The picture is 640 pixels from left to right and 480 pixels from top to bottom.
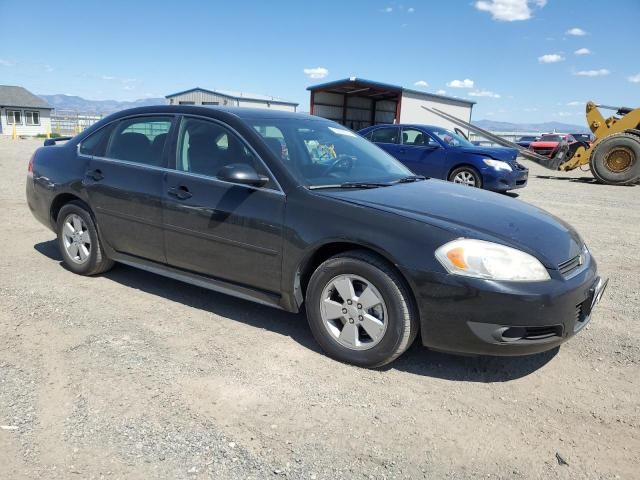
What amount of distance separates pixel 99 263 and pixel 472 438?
11.5 feet

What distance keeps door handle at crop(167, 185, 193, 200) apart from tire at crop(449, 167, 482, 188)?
8.07 metres

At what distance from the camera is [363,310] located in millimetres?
3145

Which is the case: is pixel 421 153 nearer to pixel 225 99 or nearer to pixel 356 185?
pixel 356 185

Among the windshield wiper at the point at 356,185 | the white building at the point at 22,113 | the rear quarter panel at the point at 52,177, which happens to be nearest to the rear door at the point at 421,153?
the windshield wiper at the point at 356,185

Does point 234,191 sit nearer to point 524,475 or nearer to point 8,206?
point 524,475

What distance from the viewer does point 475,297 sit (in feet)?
9.27

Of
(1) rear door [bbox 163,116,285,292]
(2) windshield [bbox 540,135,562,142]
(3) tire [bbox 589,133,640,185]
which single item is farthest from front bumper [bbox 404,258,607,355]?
(2) windshield [bbox 540,135,562,142]

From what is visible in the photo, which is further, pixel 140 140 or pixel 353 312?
pixel 140 140

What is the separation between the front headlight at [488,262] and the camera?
284cm

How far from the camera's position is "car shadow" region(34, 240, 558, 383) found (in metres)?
3.25

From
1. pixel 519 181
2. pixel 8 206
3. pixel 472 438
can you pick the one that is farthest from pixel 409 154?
pixel 472 438

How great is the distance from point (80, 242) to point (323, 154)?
243cm

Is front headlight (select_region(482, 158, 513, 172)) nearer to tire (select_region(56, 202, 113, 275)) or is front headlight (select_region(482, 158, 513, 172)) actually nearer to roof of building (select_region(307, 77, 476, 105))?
tire (select_region(56, 202, 113, 275))

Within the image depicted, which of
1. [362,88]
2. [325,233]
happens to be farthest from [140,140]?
[362,88]
